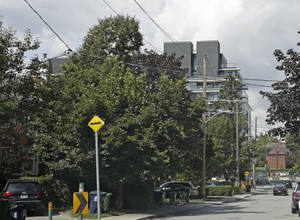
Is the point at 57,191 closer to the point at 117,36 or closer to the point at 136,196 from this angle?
the point at 136,196

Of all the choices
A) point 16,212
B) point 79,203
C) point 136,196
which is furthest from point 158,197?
point 16,212

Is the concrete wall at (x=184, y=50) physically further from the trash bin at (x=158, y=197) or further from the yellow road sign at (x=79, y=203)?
the yellow road sign at (x=79, y=203)

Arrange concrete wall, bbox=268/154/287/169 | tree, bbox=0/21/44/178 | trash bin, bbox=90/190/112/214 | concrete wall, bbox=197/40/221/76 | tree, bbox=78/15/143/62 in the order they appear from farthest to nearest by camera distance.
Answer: concrete wall, bbox=268/154/287/169 → concrete wall, bbox=197/40/221/76 → tree, bbox=78/15/143/62 → trash bin, bbox=90/190/112/214 → tree, bbox=0/21/44/178

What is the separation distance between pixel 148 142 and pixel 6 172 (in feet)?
32.2

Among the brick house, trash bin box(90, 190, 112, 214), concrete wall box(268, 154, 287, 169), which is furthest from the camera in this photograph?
concrete wall box(268, 154, 287, 169)

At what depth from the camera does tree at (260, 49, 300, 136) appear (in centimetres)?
2527

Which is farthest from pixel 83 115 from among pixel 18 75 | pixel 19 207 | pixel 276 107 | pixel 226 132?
pixel 226 132

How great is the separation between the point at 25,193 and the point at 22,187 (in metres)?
0.32

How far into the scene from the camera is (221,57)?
114438mm

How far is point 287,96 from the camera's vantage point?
25.6 meters

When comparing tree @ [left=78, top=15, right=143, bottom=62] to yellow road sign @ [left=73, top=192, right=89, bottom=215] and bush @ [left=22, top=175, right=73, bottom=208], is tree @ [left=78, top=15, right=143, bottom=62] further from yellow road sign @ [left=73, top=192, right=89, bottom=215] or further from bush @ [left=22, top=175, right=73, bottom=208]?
yellow road sign @ [left=73, top=192, right=89, bottom=215]

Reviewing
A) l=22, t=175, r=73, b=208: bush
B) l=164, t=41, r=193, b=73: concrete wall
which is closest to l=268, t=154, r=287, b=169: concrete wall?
l=164, t=41, r=193, b=73: concrete wall

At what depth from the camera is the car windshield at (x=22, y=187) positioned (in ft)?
61.8

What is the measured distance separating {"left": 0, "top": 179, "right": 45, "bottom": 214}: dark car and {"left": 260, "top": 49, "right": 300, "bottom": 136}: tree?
1440cm
